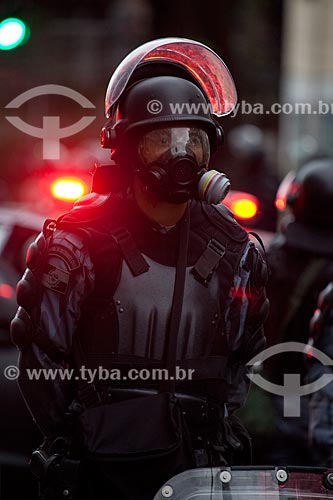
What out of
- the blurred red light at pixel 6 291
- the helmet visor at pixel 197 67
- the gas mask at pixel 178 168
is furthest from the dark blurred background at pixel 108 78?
the gas mask at pixel 178 168

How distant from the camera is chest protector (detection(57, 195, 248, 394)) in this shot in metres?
3.05

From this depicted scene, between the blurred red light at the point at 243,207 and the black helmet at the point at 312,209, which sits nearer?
the black helmet at the point at 312,209

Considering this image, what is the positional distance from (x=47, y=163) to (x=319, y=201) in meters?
1.99

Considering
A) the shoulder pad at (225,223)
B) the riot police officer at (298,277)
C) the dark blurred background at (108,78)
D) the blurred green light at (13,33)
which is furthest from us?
the dark blurred background at (108,78)

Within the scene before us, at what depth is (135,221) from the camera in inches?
124

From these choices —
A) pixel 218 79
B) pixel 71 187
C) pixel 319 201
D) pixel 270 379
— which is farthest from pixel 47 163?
pixel 218 79

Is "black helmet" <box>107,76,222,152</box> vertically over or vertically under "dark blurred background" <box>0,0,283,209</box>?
under

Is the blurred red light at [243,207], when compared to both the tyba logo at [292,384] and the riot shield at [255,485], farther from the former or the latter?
the riot shield at [255,485]

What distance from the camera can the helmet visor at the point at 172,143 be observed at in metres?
3.03

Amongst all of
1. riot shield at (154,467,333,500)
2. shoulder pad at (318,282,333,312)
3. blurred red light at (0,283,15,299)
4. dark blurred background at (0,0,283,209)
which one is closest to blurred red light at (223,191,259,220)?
dark blurred background at (0,0,283,209)

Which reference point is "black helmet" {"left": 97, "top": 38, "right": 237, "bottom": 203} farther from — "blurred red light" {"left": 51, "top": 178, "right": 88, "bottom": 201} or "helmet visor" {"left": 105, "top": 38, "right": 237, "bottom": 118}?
"blurred red light" {"left": 51, "top": 178, "right": 88, "bottom": 201}

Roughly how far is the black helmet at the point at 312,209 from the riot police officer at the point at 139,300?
2408 mm

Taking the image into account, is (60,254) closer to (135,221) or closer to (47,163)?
(135,221)

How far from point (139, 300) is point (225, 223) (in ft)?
1.30
